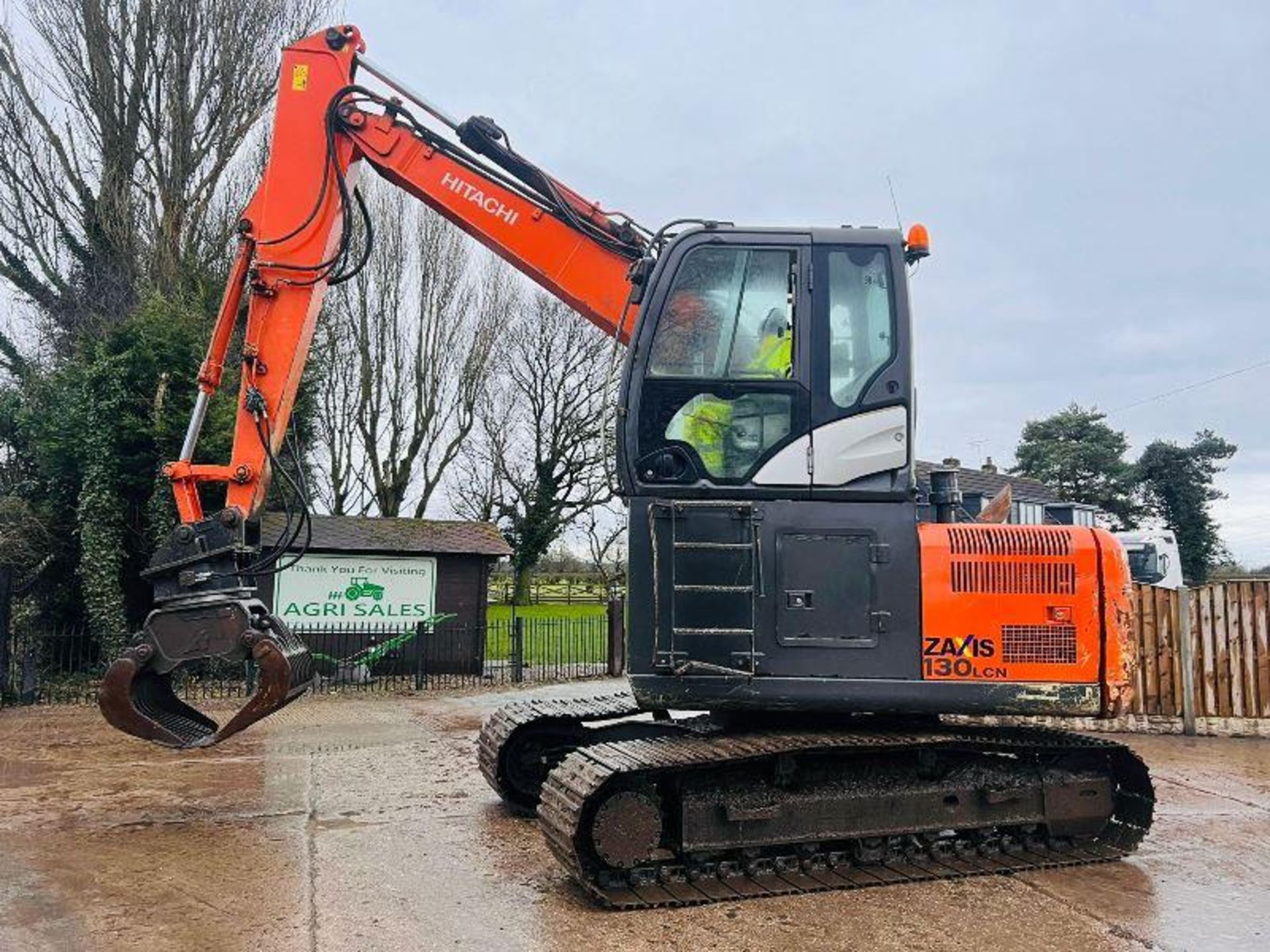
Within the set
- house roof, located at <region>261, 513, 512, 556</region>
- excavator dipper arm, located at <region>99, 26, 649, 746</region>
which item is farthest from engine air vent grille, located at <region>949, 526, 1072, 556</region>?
house roof, located at <region>261, 513, 512, 556</region>

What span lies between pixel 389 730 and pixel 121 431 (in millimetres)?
6867

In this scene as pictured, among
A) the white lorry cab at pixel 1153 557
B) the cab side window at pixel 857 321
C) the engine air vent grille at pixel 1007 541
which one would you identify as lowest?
the engine air vent grille at pixel 1007 541

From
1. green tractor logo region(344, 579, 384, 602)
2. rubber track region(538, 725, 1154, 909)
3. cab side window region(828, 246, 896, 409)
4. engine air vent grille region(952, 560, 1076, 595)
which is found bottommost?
rubber track region(538, 725, 1154, 909)

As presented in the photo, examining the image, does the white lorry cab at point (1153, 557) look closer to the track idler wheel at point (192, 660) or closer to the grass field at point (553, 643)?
the grass field at point (553, 643)

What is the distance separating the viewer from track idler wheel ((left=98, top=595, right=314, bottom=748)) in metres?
5.28

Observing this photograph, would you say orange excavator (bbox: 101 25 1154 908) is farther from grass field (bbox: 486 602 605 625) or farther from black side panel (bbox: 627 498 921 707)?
grass field (bbox: 486 602 605 625)

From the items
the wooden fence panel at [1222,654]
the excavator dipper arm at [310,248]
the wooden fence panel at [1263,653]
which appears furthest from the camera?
the wooden fence panel at [1222,654]

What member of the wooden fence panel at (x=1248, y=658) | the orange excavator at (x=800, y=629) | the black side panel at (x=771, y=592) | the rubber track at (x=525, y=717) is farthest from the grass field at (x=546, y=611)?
the black side panel at (x=771, y=592)

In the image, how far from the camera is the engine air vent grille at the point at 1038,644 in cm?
495

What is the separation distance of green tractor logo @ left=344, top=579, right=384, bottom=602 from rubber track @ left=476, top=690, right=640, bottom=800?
8430mm

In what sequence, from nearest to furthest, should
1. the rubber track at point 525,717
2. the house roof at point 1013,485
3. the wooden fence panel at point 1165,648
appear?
the rubber track at point 525,717
the wooden fence panel at point 1165,648
the house roof at point 1013,485

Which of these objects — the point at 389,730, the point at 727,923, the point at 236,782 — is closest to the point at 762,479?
the point at 727,923

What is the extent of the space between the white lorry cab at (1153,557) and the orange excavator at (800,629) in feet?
64.4

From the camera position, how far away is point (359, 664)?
1412cm
